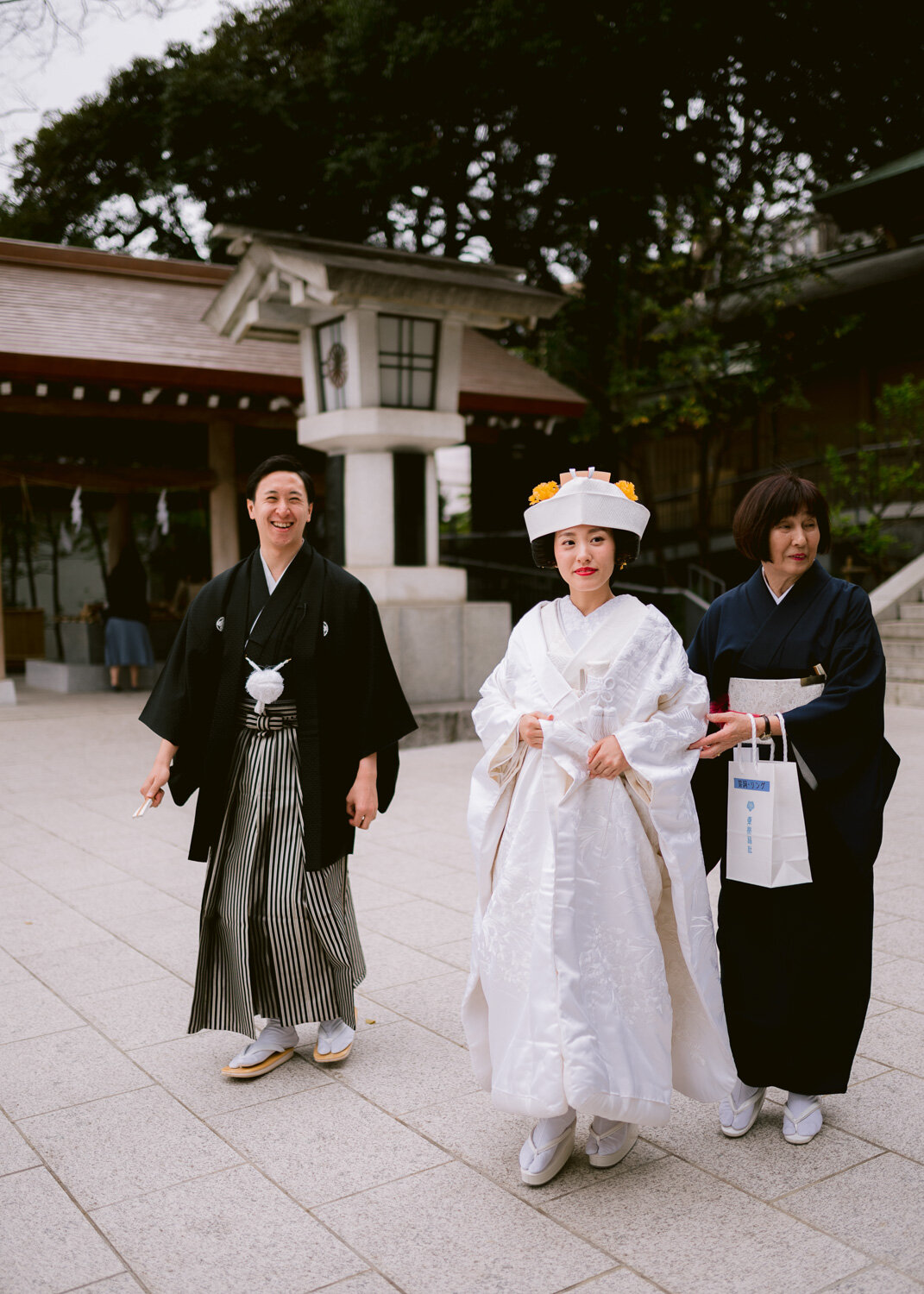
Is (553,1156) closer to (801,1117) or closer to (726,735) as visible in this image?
(801,1117)

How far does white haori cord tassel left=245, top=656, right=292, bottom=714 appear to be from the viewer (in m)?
3.04

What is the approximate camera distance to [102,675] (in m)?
12.8

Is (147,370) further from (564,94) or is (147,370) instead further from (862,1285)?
(862,1285)

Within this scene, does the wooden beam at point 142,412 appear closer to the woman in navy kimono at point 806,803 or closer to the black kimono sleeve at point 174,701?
the black kimono sleeve at point 174,701

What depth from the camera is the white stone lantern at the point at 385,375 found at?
8.29 meters

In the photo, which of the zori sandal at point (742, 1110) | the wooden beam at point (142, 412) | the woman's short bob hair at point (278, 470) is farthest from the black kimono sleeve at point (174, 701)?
the wooden beam at point (142, 412)

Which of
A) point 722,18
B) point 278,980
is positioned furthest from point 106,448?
point 278,980

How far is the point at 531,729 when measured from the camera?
247 cm

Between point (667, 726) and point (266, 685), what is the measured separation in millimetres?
1169

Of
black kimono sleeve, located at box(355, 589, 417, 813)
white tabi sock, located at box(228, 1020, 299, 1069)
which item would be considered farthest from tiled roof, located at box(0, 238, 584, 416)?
white tabi sock, located at box(228, 1020, 299, 1069)

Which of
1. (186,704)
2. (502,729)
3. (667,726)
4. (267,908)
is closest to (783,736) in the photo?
(667,726)

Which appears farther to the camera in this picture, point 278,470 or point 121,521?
point 121,521

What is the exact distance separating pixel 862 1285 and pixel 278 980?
169 centimetres

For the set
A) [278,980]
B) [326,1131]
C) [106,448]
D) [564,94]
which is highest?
[564,94]
